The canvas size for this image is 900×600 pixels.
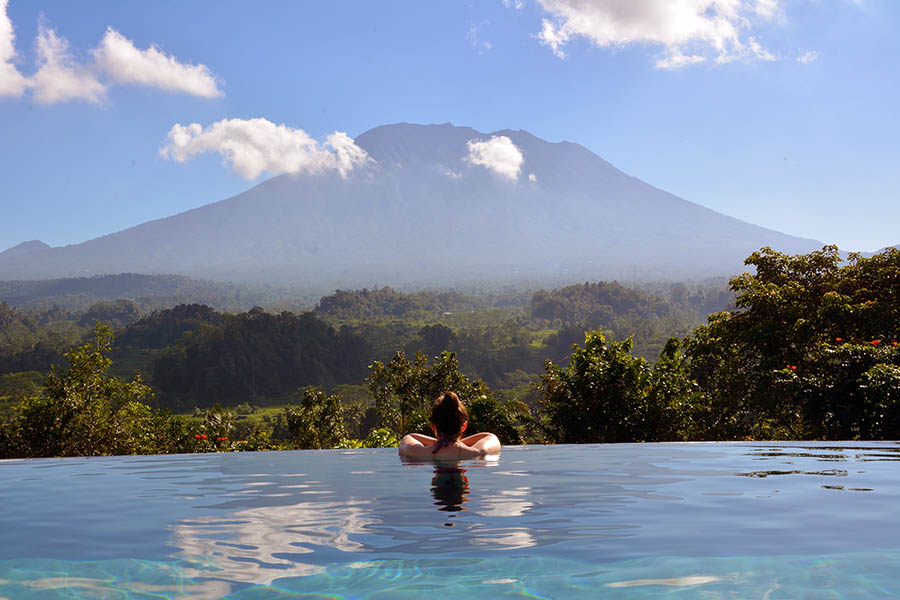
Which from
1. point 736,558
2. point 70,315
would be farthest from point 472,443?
point 70,315

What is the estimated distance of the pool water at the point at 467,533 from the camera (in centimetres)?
300

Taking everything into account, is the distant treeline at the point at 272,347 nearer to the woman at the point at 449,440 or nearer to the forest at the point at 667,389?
the forest at the point at 667,389

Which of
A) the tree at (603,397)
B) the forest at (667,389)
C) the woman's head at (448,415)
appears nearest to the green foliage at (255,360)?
the forest at (667,389)

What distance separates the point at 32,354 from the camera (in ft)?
301

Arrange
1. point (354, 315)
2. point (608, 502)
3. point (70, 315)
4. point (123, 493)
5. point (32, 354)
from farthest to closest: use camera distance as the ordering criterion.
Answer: point (70, 315) < point (354, 315) < point (32, 354) < point (123, 493) < point (608, 502)

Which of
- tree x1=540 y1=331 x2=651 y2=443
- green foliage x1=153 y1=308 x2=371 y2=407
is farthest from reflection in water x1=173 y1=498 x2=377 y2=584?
green foliage x1=153 y1=308 x2=371 y2=407

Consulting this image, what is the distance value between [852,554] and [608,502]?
1.96 metres

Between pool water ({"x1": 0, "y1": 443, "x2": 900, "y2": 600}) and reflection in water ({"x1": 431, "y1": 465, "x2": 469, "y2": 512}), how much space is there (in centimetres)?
2

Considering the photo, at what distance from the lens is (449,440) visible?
23.1 ft

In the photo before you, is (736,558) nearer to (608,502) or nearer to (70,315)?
(608,502)

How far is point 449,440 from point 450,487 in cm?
107

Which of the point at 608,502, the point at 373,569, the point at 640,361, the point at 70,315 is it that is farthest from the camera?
the point at 70,315

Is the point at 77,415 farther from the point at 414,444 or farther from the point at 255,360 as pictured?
the point at 255,360

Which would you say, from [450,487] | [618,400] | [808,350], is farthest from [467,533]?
[808,350]
